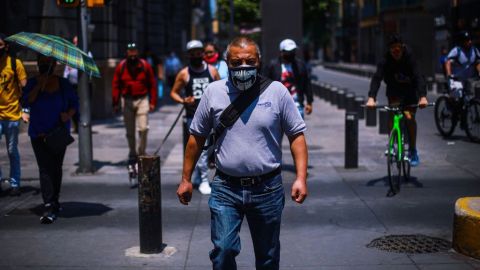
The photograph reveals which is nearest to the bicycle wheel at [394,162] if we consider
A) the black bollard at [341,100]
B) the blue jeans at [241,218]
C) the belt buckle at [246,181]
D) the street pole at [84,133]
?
the street pole at [84,133]

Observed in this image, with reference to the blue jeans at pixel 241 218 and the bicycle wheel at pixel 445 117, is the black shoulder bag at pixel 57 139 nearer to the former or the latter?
the blue jeans at pixel 241 218

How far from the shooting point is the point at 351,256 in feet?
20.1

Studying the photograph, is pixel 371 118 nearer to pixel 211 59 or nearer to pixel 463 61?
pixel 463 61

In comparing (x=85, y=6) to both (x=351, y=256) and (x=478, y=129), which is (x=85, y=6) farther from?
(x=478, y=129)

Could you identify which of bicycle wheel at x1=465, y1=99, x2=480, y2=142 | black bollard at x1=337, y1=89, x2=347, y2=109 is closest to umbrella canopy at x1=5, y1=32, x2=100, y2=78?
bicycle wheel at x1=465, y1=99, x2=480, y2=142

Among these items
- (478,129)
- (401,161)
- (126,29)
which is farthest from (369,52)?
(401,161)

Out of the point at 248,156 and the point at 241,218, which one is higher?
the point at 248,156

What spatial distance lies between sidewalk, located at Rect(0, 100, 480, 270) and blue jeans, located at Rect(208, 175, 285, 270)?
1.40 metres

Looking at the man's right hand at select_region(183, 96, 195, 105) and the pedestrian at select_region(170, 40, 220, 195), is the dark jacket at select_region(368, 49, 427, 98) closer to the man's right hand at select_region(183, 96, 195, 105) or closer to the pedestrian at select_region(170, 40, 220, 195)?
the pedestrian at select_region(170, 40, 220, 195)

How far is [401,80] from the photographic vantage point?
30.7 feet

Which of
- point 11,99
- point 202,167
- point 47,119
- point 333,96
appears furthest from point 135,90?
point 333,96

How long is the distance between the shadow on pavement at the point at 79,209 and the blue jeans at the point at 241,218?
12.2 ft

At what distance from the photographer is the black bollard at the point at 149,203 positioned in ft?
20.1

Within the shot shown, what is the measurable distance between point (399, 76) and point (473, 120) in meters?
4.39
